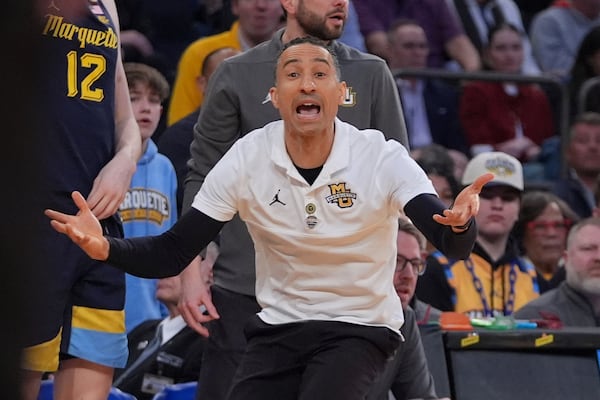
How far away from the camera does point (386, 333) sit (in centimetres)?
407

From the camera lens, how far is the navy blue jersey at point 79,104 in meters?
4.31

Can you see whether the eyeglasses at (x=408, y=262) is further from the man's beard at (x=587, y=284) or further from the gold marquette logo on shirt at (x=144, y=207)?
the gold marquette logo on shirt at (x=144, y=207)

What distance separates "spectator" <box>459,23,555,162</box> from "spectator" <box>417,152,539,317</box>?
200 centimetres

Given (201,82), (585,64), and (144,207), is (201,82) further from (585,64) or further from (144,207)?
(585,64)

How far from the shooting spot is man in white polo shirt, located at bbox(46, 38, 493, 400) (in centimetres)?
397

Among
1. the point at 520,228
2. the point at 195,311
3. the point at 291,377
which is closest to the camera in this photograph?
the point at 291,377

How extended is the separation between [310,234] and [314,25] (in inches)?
40.2

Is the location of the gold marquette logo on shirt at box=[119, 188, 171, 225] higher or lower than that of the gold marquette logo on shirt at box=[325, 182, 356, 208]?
lower

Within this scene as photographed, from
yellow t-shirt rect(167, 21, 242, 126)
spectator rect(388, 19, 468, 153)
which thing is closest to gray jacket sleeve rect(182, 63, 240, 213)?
yellow t-shirt rect(167, 21, 242, 126)

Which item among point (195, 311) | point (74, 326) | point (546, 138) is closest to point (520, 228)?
point (546, 138)

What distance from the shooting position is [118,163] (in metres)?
4.46

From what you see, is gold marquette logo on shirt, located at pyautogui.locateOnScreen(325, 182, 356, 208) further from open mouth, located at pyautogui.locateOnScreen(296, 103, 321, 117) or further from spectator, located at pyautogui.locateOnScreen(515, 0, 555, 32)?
spectator, located at pyautogui.locateOnScreen(515, 0, 555, 32)

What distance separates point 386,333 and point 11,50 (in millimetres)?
2800

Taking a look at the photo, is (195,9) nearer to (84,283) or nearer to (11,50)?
(84,283)
